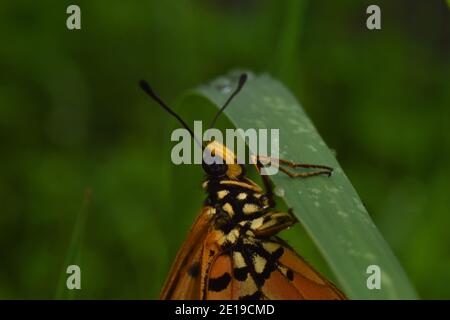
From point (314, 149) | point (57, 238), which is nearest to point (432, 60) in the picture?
point (57, 238)

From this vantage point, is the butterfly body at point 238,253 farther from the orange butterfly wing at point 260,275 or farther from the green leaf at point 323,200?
the green leaf at point 323,200

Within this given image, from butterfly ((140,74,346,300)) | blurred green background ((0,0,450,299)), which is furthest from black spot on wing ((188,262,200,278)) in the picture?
blurred green background ((0,0,450,299))

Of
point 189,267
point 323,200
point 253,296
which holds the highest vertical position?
point 323,200

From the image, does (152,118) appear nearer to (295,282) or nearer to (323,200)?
A: (295,282)

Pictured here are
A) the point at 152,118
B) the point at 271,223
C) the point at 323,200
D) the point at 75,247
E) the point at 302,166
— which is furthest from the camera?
the point at 152,118

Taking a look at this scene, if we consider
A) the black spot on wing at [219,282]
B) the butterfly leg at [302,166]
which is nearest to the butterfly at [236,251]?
the black spot on wing at [219,282]

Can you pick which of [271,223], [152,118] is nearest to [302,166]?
[271,223]
